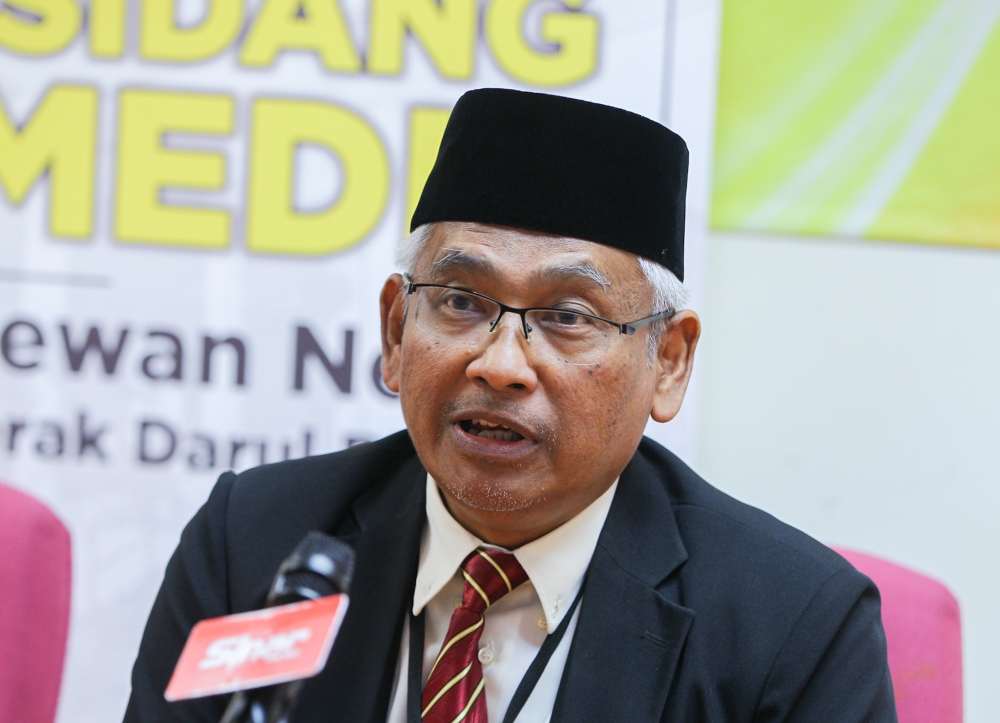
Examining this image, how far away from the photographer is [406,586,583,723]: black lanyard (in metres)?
1.31

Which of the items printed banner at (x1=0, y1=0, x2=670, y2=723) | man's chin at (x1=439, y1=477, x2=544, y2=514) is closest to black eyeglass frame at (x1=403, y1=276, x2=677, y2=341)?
man's chin at (x1=439, y1=477, x2=544, y2=514)

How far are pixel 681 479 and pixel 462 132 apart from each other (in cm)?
69

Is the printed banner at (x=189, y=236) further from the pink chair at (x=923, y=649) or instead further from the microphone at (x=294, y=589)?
the microphone at (x=294, y=589)

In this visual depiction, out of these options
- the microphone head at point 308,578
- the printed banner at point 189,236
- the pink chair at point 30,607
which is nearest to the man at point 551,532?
the pink chair at point 30,607

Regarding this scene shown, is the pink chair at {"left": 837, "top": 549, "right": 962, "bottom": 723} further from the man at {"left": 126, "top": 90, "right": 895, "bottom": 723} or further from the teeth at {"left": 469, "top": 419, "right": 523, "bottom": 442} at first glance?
the teeth at {"left": 469, "top": 419, "right": 523, "bottom": 442}

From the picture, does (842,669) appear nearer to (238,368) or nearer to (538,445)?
(538,445)

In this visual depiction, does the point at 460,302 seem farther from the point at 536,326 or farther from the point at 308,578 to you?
the point at 308,578

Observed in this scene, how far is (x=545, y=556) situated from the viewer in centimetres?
141

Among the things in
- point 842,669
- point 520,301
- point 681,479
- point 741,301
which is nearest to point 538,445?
point 520,301

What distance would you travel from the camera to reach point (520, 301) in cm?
130

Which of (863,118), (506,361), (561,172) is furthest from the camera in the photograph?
(863,118)

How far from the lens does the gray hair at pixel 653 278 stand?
139 cm

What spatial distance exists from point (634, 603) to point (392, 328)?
23.0 inches

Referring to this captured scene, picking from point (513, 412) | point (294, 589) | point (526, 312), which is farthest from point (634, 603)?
point (294, 589)
